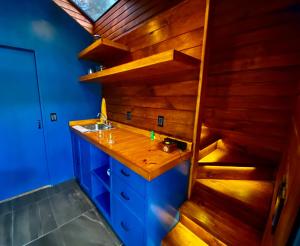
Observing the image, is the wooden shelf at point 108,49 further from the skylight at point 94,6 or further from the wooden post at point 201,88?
the wooden post at point 201,88

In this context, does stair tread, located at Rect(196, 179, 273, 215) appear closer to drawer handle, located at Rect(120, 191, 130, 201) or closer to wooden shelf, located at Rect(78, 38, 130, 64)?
drawer handle, located at Rect(120, 191, 130, 201)

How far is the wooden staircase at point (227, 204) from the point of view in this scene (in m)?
1.17

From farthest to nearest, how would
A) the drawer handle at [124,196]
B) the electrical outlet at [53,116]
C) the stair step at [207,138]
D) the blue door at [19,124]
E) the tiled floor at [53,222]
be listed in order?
the electrical outlet at [53,116], the stair step at [207,138], the blue door at [19,124], the tiled floor at [53,222], the drawer handle at [124,196]

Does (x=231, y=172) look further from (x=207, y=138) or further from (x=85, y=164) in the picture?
(x=85, y=164)

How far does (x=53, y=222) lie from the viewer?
163cm

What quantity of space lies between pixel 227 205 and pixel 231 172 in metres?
0.46

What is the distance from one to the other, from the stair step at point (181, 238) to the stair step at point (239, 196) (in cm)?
30

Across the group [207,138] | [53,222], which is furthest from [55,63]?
[207,138]

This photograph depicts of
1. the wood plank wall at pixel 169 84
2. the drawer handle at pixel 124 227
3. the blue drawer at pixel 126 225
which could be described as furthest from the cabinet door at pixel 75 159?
the drawer handle at pixel 124 227

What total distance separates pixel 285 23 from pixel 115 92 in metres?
2.29

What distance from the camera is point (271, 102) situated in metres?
1.82

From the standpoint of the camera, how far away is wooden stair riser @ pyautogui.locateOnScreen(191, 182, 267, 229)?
122 cm

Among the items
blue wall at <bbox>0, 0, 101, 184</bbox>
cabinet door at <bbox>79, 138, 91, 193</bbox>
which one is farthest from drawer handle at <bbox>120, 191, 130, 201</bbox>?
blue wall at <bbox>0, 0, 101, 184</bbox>

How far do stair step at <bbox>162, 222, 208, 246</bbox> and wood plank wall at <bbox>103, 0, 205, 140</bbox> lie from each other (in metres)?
0.87
